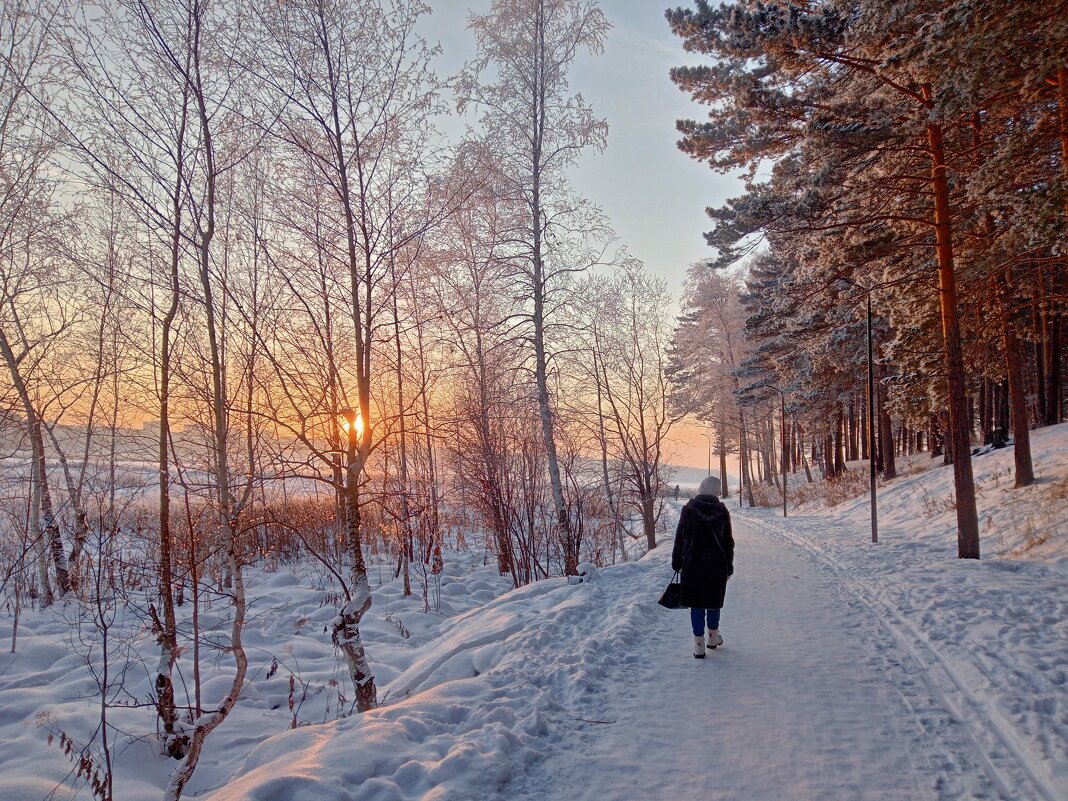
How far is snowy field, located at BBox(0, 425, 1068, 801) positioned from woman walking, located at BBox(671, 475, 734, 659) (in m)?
0.35

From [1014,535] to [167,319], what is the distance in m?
12.9

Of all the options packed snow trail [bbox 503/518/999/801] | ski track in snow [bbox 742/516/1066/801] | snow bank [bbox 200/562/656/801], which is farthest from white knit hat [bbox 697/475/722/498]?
ski track in snow [bbox 742/516/1066/801]

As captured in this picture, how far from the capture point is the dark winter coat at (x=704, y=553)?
549 cm

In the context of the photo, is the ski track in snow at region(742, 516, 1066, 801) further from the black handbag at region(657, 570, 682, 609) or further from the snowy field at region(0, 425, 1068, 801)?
the black handbag at region(657, 570, 682, 609)

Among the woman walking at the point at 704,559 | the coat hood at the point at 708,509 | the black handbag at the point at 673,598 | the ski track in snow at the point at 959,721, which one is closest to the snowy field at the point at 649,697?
the ski track in snow at the point at 959,721

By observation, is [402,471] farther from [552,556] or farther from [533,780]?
[533,780]

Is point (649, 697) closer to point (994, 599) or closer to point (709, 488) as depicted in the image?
point (709, 488)

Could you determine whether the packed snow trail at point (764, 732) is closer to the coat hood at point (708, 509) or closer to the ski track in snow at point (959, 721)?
the ski track in snow at point (959, 721)

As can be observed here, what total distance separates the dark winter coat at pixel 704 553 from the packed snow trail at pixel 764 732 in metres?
0.61

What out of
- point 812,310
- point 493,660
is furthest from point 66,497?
point 812,310

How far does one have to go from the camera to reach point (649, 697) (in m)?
4.47

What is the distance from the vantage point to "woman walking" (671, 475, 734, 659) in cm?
547

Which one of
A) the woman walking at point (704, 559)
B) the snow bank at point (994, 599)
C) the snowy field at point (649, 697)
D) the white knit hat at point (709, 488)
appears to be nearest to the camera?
the snowy field at point (649, 697)

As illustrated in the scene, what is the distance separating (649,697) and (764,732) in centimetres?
98
